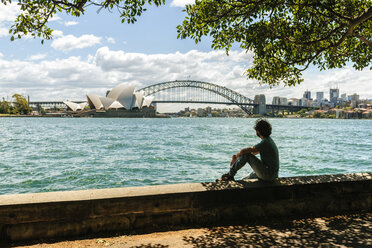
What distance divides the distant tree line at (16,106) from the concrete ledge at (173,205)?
114 meters

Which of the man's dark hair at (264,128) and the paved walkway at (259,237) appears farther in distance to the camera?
the man's dark hair at (264,128)

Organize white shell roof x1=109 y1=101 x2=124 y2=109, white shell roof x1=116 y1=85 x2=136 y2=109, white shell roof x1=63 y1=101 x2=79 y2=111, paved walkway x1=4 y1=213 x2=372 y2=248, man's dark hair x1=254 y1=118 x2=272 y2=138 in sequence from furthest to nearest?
white shell roof x1=63 y1=101 x2=79 y2=111 → white shell roof x1=109 y1=101 x2=124 y2=109 → white shell roof x1=116 y1=85 x2=136 y2=109 → man's dark hair x1=254 y1=118 x2=272 y2=138 → paved walkway x1=4 y1=213 x2=372 y2=248

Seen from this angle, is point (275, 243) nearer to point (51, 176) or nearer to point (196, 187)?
point (196, 187)

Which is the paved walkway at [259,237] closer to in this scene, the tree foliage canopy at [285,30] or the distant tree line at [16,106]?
the tree foliage canopy at [285,30]

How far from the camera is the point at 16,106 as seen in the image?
107625 millimetres

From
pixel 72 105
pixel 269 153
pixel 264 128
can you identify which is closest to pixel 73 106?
pixel 72 105

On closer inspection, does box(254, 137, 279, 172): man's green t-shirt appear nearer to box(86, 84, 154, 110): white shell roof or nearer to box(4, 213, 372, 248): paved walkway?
box(4, 213, 372, 248): paved walkway

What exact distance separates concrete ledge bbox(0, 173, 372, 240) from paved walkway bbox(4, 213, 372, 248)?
124 mm

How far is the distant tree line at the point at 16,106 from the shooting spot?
3952 inches

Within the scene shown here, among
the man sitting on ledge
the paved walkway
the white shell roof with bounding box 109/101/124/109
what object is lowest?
the paved walkway

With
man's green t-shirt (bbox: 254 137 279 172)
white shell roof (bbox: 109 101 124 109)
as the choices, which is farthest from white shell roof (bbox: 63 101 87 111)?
man's green t-shirt (bbox: 254 137 279 172)

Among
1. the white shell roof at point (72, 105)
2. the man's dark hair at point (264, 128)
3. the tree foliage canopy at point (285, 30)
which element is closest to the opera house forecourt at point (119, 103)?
the white shell roof at point (72, 105)

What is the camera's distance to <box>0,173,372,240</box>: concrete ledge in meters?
2.59

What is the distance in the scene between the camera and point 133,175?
35.7 feet
